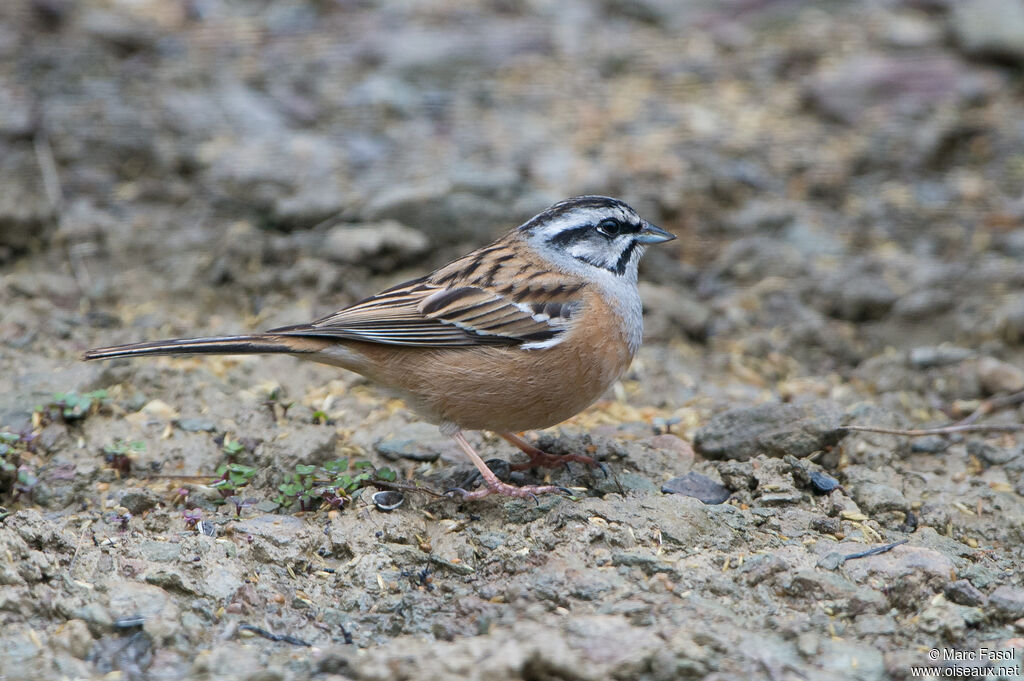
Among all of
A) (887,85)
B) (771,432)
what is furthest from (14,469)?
(887,85)

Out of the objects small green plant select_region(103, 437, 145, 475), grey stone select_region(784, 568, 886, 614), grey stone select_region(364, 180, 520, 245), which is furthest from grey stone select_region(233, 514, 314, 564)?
grey stone select_region(364, 180, 520, 245)

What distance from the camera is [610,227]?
601cm

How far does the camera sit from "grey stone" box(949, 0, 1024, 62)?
9.95m

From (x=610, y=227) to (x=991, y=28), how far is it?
6144mm

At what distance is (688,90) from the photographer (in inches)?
388

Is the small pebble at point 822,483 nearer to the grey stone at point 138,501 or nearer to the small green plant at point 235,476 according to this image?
the small green plant at point 235,476

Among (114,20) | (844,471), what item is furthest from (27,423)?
(114,20)

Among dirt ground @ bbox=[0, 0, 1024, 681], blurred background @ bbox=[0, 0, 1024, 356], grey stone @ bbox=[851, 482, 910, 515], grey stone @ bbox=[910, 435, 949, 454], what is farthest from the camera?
blurred background @ bbox=[0, 0, 1024, 356]

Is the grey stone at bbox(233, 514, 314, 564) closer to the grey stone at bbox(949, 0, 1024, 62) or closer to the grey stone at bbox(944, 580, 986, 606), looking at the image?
the grey stone at bbox(944, 580, 986, 606)

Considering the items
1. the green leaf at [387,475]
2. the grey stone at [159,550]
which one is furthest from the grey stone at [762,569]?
the grey stone at [159,550]

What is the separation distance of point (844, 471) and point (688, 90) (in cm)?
524

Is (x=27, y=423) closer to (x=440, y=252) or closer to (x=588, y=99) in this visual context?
(x=440, y=252)

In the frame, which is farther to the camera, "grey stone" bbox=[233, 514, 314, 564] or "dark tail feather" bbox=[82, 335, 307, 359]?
"dark tail feather" bbox=[82, 335, 307, 359]

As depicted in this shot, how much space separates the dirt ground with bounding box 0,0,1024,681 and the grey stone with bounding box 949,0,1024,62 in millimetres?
34
